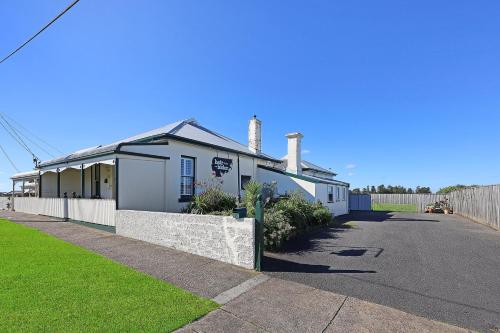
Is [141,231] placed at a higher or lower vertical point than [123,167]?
lower

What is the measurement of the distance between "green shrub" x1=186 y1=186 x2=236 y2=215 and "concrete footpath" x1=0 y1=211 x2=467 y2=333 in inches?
169

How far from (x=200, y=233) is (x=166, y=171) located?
19.6 feet

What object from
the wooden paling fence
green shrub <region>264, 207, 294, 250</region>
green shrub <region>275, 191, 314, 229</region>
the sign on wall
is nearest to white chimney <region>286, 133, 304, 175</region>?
the sign on wall

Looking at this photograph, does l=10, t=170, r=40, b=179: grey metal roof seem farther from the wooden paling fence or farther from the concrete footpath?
the wooden paling fence

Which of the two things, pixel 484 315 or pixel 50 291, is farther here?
pixel 50 291

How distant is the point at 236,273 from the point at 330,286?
2085mm

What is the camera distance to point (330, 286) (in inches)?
230

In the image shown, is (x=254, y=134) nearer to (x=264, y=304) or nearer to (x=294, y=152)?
(x=294, y=152)

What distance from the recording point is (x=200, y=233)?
313 inches

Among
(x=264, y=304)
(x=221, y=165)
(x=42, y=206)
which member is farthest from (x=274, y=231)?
(x=42, y=206)

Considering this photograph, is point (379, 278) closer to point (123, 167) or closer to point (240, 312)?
point (240, 312)

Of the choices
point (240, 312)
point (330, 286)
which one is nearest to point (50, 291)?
point (240, 312)

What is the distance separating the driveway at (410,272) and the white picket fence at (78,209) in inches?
283

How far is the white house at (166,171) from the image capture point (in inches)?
457
